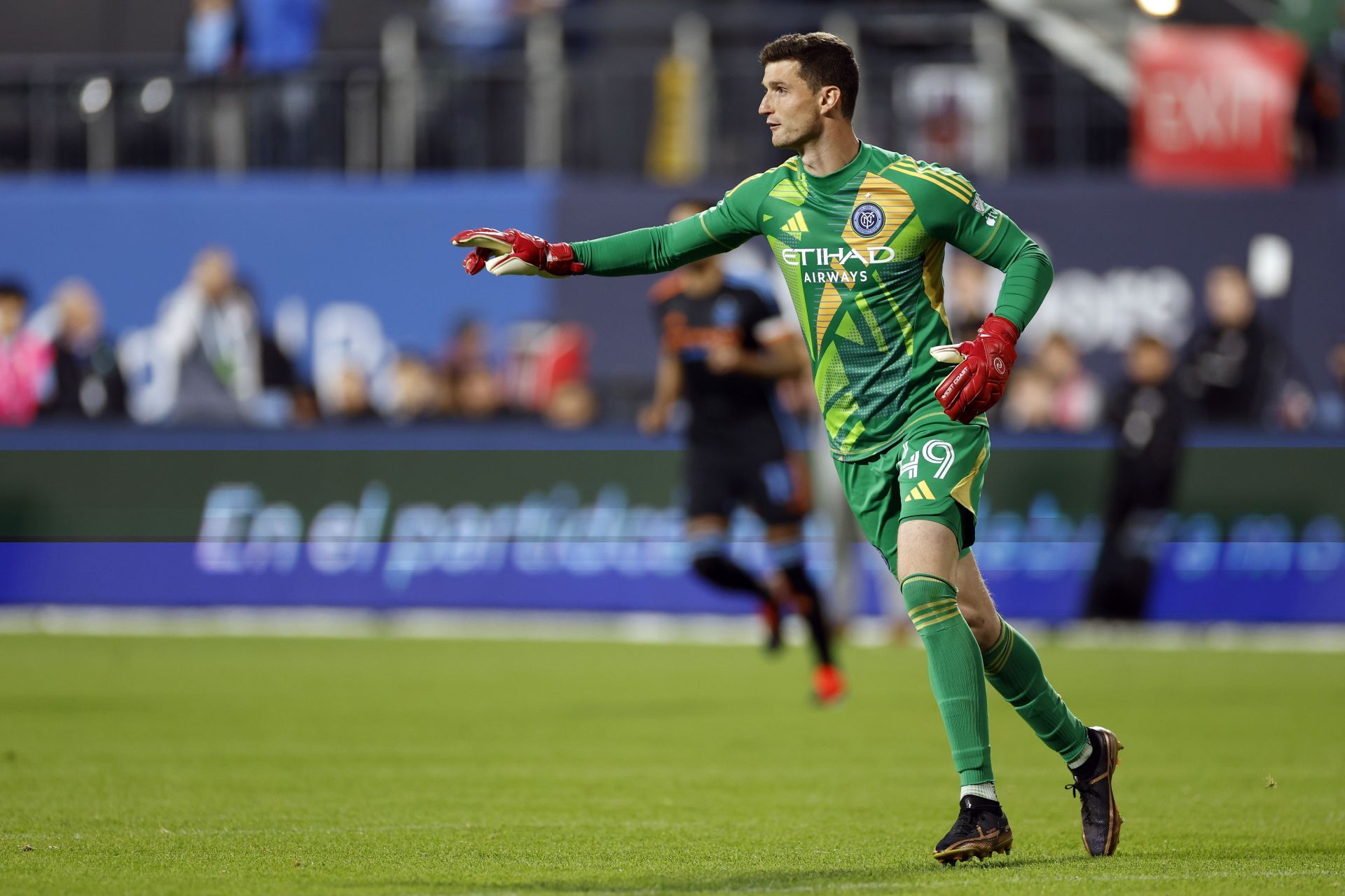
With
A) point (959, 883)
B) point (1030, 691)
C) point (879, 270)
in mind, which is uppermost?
point (879, 270)

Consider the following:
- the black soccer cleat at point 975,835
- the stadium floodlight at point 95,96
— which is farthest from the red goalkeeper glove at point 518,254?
the stadium floodlight at point 95,96

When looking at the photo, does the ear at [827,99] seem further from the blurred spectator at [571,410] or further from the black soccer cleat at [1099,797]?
the blurred spectator at [571,410]

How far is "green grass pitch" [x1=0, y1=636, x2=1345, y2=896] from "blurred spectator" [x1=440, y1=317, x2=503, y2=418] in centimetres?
366

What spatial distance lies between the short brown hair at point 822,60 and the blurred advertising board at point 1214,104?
41.3ft

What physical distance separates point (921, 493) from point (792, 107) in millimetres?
1263

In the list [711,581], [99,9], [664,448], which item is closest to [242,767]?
[711,581]

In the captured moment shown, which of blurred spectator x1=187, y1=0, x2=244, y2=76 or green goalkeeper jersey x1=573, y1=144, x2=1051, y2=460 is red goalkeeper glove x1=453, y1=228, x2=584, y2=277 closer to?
green goalkeeper jersey x1=573, y1=144, x2=1051, y2=460

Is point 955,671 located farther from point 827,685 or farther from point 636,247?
point 827,685

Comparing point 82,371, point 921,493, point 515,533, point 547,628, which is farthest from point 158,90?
point 921,493

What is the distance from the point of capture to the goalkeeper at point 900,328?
21.1 ft

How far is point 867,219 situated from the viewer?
259 inches

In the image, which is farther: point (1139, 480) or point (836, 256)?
point (1139, 480)

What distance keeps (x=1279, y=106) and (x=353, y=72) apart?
8.31 m

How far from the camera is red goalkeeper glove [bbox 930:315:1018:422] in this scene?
6195 millimetres
